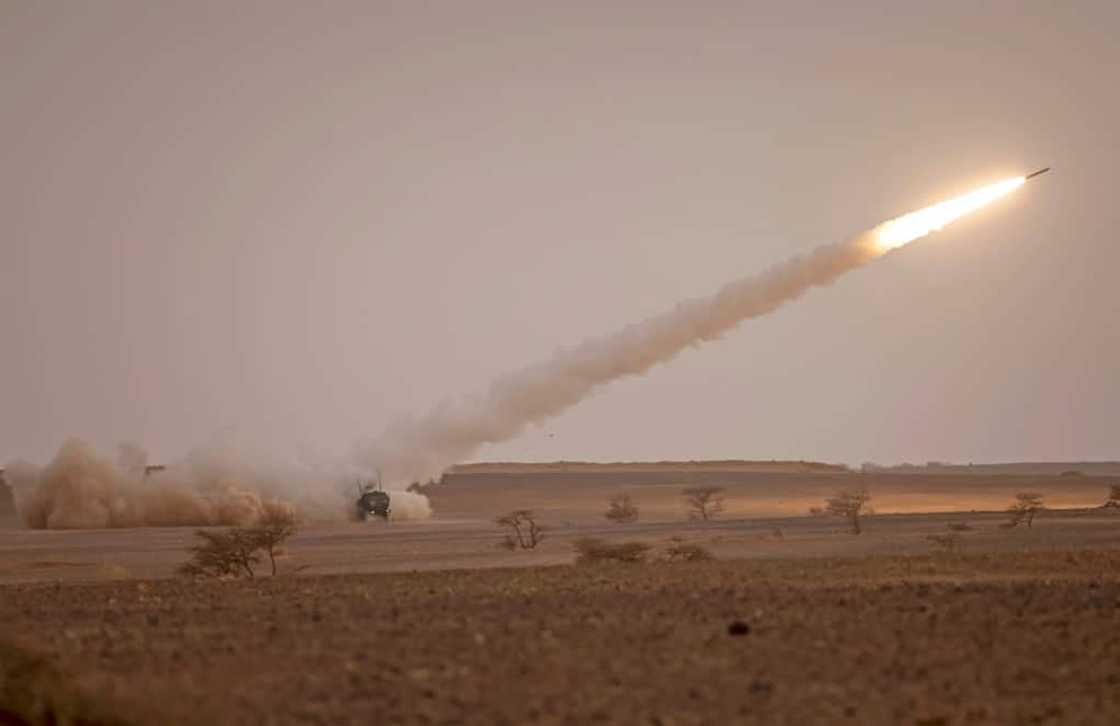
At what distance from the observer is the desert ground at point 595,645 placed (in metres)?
13.8

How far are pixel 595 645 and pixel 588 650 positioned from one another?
352 mm

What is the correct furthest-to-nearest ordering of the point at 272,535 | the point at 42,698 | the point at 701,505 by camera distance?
1. the point at 701,505
2. the point at 272,535
3. the point at 42,698

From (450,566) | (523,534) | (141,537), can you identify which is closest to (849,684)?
(450,566)

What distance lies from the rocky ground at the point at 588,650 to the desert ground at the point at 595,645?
4cm

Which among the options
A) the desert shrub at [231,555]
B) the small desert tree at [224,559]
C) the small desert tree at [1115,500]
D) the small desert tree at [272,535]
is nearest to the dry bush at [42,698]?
the small desert tree at [272,535]

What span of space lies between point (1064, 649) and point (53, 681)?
9.42 meters

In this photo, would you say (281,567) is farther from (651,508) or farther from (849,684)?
(651,508)

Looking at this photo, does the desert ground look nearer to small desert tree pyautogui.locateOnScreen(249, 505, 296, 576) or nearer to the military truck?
small desert tree pyautogui.locateOnScreen(249, 505, 296, 576)

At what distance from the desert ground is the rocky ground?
0.12ft

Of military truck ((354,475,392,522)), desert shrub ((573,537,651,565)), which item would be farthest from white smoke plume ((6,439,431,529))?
desert shrub ((573,537,651,565))

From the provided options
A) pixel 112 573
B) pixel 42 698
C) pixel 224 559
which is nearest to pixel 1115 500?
pixel 224 559

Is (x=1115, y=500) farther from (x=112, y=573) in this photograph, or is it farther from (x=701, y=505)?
(x=112, y=573)

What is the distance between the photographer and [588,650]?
16906mm

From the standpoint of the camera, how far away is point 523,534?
56219 millimetres
